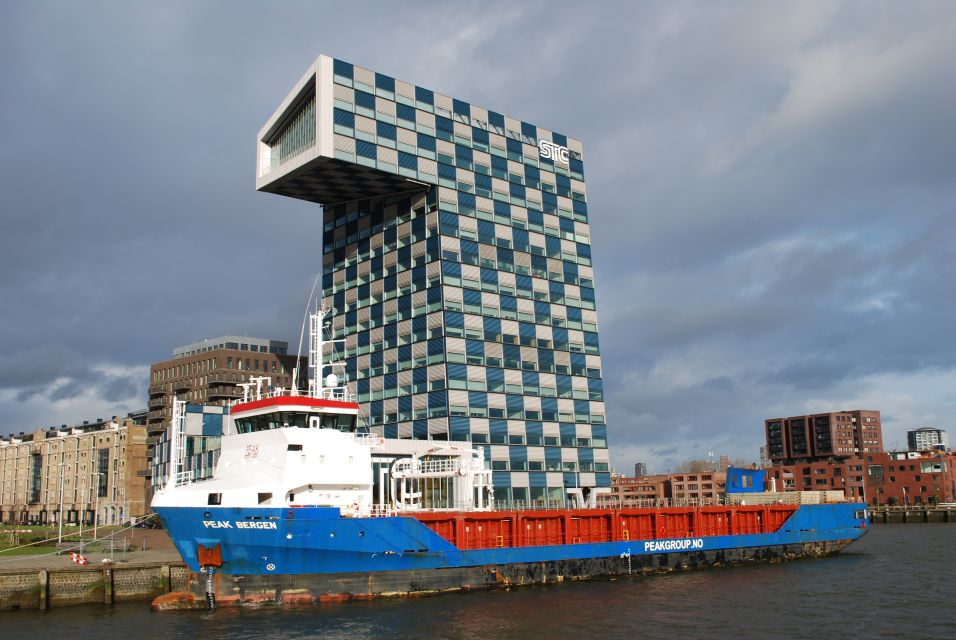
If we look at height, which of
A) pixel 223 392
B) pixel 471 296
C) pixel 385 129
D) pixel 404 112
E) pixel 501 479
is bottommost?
pixel 501 479

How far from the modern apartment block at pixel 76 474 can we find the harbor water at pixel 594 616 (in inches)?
4252

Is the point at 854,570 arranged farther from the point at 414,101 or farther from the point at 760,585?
the point at 414,101

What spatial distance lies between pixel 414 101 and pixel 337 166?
12.5 meters

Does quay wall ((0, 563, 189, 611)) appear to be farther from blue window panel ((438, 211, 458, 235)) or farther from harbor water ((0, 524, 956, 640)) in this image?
blue window panel ((438, 211, 458, 235))

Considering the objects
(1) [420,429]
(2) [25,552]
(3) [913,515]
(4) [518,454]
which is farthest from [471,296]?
(3) [913,515]

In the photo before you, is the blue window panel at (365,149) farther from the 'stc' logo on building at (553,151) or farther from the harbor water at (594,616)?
the harbor water at (594,616)

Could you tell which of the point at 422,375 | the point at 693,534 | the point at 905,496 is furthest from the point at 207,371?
the point at 905,496

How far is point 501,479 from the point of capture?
8856cm

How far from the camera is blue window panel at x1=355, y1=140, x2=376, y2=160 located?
87.8 metres

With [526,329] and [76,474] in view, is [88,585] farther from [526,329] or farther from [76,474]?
[76,474]

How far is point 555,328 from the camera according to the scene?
97938 mm

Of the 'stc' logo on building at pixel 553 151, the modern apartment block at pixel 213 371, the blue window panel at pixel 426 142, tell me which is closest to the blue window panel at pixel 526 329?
the blue window panel at pixel 426 142

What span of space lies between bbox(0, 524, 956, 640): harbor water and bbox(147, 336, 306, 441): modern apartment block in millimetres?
119775

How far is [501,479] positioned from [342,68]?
156ft
